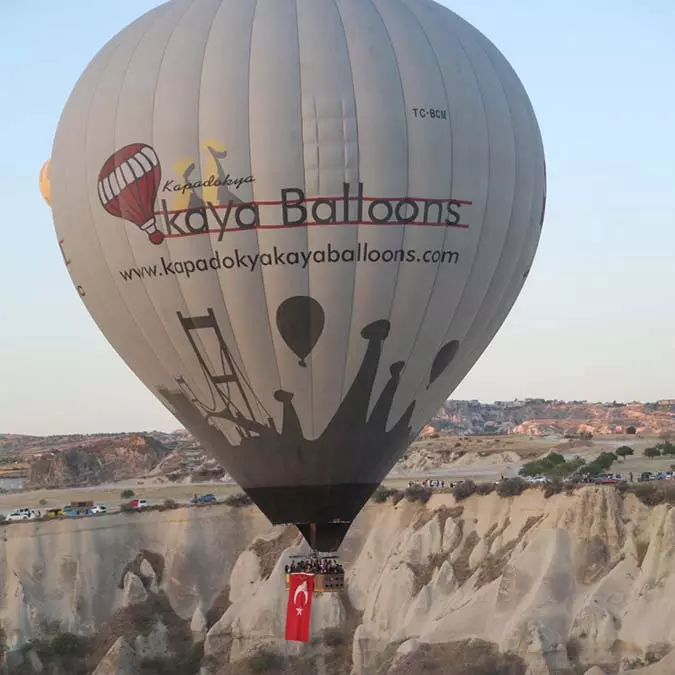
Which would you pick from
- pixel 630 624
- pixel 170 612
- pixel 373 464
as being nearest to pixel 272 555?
pixel 170 612

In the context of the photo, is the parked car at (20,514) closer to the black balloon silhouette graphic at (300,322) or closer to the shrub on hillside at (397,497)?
the shrub on hillside at (397,497)

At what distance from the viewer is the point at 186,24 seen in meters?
26.3

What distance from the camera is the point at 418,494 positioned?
203ft

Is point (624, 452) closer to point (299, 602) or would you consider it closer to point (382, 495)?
point (382, 495)

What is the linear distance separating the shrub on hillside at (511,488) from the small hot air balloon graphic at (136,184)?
3455cm

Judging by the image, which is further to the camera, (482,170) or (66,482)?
(66,482)

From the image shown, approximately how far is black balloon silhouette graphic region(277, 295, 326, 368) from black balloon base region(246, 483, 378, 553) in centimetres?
230

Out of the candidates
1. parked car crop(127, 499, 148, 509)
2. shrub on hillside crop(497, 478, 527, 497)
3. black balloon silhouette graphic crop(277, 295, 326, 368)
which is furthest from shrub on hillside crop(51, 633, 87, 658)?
black balloon silhouette graphic crop(277, 295, 326, 368)

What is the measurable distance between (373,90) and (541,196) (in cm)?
434

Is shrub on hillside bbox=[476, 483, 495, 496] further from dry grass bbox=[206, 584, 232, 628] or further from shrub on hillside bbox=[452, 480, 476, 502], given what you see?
dry grass bbox=[206, 584, 232, 628]

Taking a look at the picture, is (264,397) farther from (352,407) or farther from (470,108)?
(470,108)

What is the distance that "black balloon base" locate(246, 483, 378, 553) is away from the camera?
87.3 feet

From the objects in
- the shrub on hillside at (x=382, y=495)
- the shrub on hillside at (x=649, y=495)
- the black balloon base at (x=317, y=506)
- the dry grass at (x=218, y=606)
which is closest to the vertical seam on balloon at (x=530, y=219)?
the black balloon base at (x=317, y=506)

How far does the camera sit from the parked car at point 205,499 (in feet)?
215
